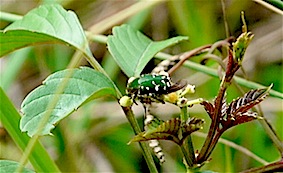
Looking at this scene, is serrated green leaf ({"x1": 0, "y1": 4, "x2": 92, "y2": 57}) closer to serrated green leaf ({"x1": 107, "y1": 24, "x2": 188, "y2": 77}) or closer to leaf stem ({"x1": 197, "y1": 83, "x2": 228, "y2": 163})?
serrated green leaf ({"x1": 107, "y1": 24, "x2": 188, "y2": 77})

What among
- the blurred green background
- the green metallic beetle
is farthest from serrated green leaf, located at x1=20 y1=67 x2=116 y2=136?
the blurred green background

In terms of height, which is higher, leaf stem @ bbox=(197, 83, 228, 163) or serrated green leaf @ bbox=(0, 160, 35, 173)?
serrated green leaf @ bbox=(0, 160, 35, 173)

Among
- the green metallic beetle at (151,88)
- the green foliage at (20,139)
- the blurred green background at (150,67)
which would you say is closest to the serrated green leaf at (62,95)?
the green metallic beetle at (151,88)

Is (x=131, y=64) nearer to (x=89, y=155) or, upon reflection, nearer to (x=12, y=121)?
(x=12, y=121)

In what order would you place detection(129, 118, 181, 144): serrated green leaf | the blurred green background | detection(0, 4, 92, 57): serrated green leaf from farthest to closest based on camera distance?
the blurred green background
detection(0, 4, 92, 57): serrated green leaf
detection(129, 118, 181, 144): serrated green leaf

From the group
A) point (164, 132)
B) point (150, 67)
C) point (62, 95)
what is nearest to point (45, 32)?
point (62, 95)

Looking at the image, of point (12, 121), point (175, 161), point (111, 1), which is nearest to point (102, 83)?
point (12, 121)

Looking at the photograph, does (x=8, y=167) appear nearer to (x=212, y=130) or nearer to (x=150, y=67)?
(x=212, y=130)

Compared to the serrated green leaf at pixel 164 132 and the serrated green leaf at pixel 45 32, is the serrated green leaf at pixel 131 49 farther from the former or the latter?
the serrated green leaf at pixel 164 132
